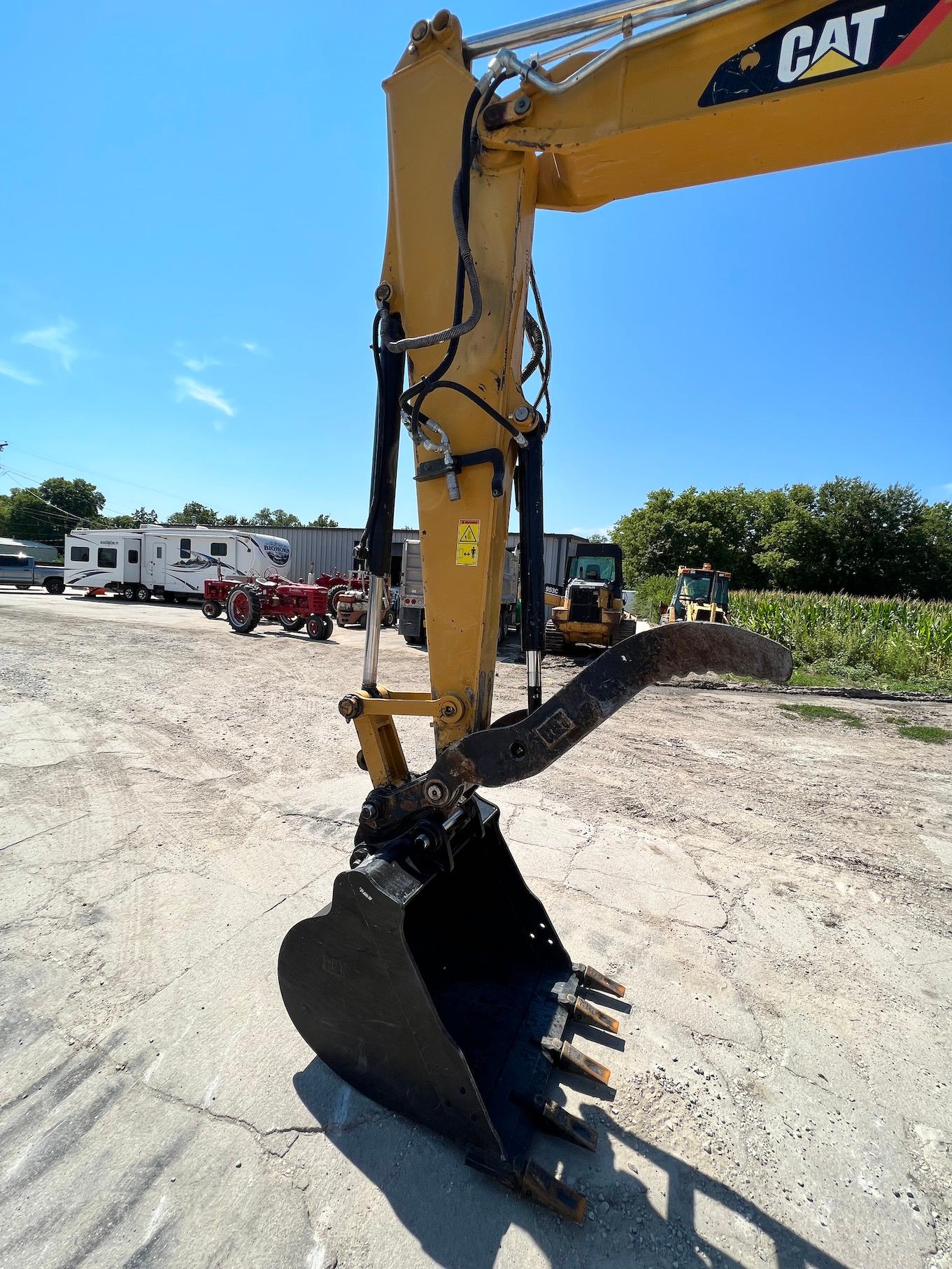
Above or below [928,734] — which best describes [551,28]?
above

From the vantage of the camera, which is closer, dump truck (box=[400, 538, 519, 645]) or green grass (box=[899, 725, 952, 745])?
green grass (box=[899, 725, 952, 745])

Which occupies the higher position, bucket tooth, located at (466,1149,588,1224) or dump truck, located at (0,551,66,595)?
dump truck, located at (0,551,66,595)

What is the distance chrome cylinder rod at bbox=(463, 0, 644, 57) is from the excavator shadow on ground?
347 cm

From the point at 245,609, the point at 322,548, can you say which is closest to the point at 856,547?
the point at 322,548

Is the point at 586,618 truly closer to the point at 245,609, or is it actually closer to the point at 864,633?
the point at 864,633

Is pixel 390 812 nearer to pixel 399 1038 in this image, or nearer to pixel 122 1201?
pixel 399 1038

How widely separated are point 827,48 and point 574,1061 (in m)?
3.25

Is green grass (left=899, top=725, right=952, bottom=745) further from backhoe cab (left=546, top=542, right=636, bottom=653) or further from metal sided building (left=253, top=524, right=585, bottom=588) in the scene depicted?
metal sided building (left=253, top=524, right=585, bottom=588)

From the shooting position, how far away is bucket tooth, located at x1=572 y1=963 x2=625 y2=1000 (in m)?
2.58

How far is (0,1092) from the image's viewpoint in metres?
2.04

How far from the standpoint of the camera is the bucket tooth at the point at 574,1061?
2.16 m

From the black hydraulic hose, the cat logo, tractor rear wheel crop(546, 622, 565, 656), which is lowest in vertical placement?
tractor rear wheel crop(546, 622, 565, 656)

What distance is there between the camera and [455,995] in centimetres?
239

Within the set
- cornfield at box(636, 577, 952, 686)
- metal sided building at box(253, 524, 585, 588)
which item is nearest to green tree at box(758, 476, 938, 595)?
metal sided building at box(253, 524, 585, 588)
